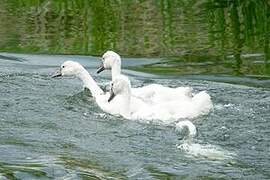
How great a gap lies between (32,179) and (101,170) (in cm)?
74

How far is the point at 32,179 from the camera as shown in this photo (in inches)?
316

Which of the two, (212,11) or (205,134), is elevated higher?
(212,11)

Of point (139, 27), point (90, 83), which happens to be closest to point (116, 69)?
point (90, 83)

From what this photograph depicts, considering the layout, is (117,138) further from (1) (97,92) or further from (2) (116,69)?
(2) (116,69)

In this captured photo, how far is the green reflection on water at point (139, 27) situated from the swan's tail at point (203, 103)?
2.63 m

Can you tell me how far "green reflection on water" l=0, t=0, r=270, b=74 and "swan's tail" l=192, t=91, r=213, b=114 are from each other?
2625 mm

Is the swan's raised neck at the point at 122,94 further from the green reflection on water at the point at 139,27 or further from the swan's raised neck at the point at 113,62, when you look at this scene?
the green reflection on water at the point at 139,27

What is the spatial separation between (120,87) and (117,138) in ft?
6.29

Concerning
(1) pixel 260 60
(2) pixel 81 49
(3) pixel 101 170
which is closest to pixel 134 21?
(2) pixel 81 49

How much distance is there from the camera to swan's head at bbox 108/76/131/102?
11617 millimetres

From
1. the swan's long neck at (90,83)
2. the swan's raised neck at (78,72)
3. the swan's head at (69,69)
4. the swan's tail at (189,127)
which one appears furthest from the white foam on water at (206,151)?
the swan's head at (69,69)

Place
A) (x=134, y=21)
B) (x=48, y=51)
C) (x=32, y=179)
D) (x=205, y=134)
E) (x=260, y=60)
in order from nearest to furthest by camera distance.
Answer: (x=32, y=179) < (x=205, y=134) < (x=260, y=60) < (x=48, y=51) < (x=134, y=21)

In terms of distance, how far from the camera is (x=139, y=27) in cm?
1675

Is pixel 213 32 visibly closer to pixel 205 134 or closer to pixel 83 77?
pixel 83 77
